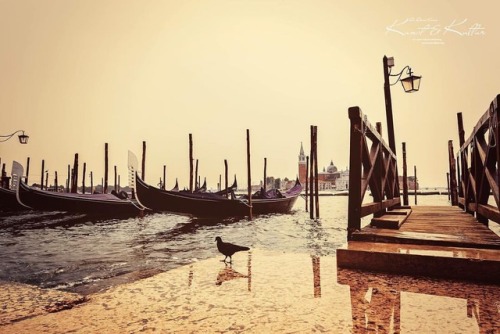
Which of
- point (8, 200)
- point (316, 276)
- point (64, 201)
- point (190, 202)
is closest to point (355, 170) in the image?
point (316, 276)

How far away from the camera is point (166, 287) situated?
10.7ft

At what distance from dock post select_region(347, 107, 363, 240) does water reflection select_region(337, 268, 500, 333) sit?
791 mm

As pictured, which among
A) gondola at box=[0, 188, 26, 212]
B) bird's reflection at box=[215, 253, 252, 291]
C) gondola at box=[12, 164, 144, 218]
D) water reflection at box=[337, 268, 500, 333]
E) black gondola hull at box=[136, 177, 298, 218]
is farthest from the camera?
gondola at box=[0, 188, 26, 212]

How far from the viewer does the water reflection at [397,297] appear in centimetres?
204

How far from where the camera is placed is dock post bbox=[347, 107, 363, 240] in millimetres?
3752

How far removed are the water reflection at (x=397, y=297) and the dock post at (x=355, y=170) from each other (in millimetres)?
791

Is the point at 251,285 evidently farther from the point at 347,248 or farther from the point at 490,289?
the point at 490,289

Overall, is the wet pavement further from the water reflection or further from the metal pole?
the metal pole

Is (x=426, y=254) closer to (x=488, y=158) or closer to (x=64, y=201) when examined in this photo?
(x=488, y=158)

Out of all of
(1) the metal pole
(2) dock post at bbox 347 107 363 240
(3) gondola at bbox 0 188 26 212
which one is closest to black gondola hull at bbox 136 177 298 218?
(1) the metal pole

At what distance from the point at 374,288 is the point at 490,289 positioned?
0.95 meters

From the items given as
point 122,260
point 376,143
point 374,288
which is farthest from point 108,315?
point 122,260

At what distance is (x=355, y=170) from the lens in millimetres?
3750

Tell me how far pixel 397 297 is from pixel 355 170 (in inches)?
64.1
